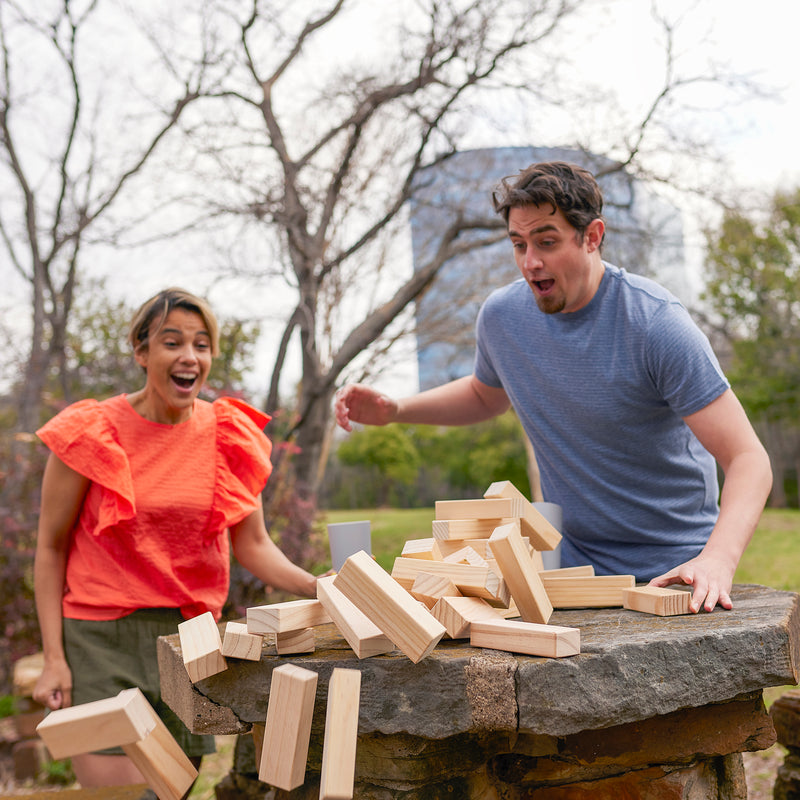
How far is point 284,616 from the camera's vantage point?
1.55 metres

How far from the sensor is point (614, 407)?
226 centimetres

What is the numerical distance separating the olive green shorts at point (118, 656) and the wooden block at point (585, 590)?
119 centimetres

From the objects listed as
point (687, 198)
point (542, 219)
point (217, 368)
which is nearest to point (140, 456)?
point (542, 219)

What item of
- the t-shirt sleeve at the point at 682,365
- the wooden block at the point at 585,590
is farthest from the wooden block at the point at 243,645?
the t-shirt sleeve at the point at 682,365

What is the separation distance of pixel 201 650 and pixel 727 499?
1330mm

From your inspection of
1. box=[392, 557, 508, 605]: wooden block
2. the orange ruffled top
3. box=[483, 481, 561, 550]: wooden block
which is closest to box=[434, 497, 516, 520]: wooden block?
box=[483, 481, 561, 550]: wooden block

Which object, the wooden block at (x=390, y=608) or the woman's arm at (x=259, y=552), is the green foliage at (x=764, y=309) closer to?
the woman's arm at (x=259, y=552)

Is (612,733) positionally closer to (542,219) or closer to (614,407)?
(614,407)

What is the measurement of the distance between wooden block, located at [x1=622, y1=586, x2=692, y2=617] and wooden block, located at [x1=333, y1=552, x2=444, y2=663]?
698mm

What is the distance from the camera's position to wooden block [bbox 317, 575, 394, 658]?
1498 millimetres

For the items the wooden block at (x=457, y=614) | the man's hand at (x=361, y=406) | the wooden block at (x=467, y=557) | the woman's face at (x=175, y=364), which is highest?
the woman's face at (x=175, y=364)

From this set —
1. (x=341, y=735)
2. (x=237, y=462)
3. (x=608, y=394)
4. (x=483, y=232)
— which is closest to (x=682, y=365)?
(x=608, y=394)

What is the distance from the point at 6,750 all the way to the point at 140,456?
3576 millimetres

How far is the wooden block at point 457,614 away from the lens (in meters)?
1.62
